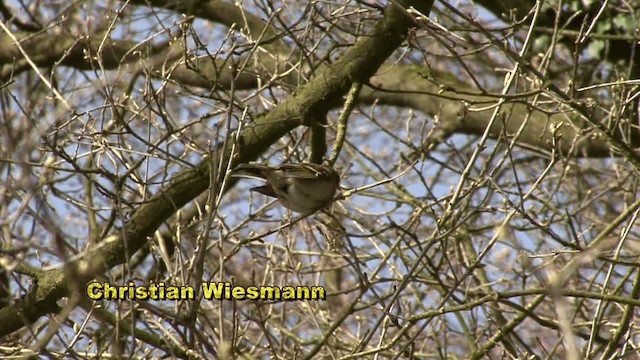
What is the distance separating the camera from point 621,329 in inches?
156

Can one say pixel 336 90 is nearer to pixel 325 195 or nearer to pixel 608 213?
pixel 325 195

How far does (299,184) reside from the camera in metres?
4.01

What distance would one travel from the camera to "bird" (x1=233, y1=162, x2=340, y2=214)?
4.02 meters

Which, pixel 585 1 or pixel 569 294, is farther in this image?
pixel 585 1

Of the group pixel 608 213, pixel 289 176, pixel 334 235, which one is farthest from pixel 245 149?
pixel 608 213

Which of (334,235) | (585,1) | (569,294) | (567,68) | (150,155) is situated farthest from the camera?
(567,68)

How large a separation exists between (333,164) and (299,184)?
14.0 inches

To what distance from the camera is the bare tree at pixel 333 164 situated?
340cm

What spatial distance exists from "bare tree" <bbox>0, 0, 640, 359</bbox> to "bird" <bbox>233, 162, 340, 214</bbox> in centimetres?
8

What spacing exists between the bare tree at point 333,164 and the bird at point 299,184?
0.27ft

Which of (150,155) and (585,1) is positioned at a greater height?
(585,1)

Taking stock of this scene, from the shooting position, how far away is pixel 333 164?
4312 millimetres

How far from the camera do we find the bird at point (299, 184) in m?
4.02

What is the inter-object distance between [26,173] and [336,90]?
2610 millimetres
